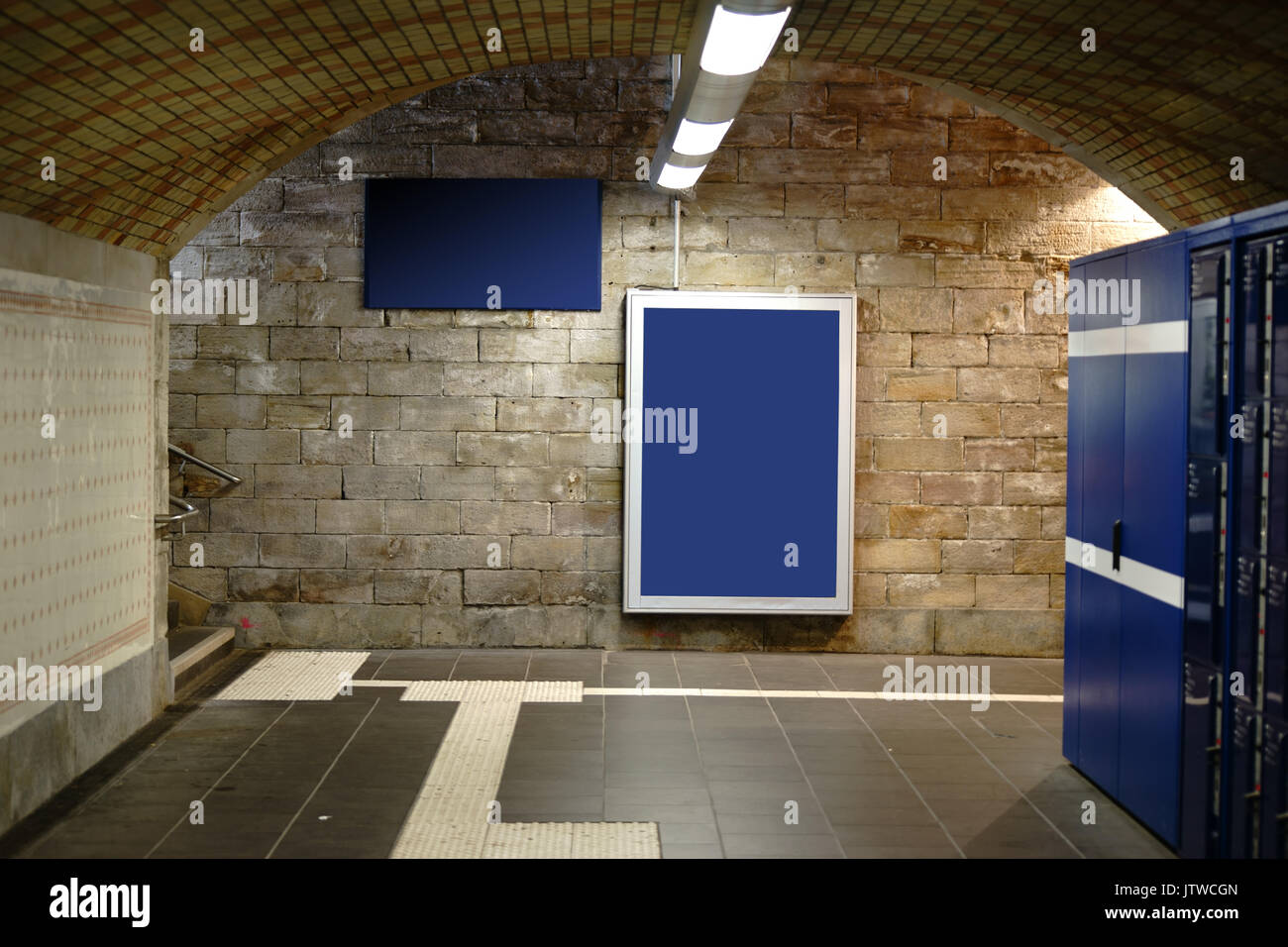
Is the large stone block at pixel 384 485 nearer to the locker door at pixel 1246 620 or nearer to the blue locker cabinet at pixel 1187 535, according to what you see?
the blue locker cabinet at pixel 1187 535

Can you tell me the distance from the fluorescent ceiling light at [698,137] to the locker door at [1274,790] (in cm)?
370

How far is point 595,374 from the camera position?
915cm

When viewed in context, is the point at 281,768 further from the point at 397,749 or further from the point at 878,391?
the point at 878,391

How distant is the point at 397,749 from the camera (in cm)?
659

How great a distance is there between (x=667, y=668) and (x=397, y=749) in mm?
2467

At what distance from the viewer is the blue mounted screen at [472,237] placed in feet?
29.7

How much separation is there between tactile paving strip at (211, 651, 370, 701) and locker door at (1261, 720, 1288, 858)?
198 inches

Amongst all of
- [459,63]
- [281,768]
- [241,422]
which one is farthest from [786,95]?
[281,768]

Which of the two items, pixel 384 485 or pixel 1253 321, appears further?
pixel 384 485

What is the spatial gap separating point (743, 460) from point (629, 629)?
1.42 m

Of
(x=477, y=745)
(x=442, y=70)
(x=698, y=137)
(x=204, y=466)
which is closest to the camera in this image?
(x=442, y=70)

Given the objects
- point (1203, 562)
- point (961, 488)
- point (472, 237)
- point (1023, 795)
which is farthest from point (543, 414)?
point (1203, 562)

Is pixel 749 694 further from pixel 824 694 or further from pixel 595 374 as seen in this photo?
pixel 595 374

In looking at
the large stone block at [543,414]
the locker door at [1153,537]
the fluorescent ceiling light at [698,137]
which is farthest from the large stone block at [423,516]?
the locker door at [1153,537]
